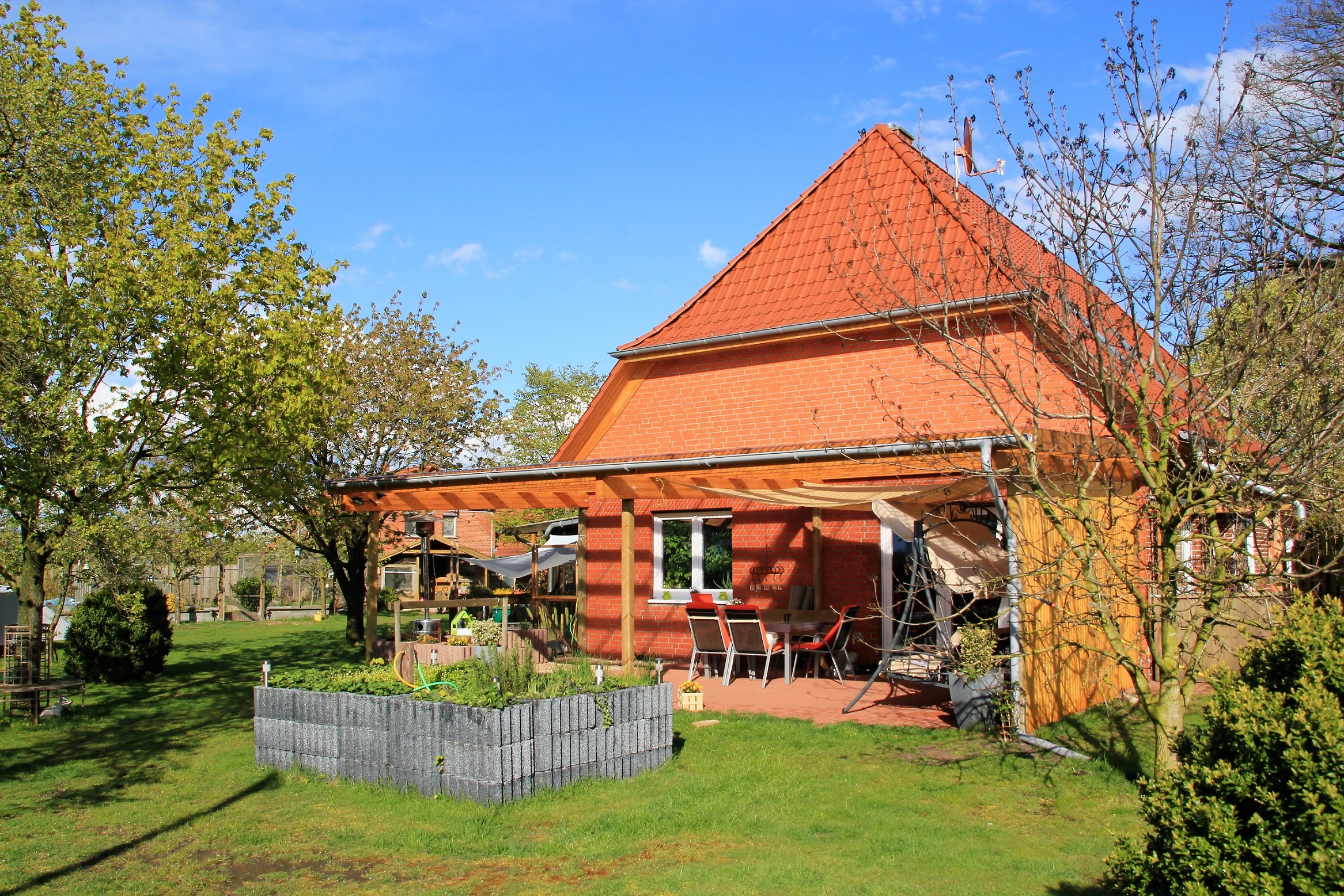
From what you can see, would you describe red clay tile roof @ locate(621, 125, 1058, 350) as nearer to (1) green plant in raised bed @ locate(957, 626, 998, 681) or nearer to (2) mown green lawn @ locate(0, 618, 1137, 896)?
(1) green plant in raised bed @ locate(957, 626, 998, 681)

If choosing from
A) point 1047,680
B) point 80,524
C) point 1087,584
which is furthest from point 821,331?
point 80,524

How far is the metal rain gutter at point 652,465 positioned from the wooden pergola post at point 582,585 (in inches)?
107

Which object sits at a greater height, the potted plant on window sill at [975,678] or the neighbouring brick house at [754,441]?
the neighbouring brick house at [754,441]

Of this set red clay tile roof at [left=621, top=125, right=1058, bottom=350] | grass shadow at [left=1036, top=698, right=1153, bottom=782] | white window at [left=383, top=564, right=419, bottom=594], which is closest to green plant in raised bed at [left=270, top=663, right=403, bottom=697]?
grass shadow at [left=1036, top=698, right=1153, bottom=782]

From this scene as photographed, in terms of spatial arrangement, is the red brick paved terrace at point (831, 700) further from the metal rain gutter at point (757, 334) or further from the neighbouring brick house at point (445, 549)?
the neighbouring brick house at point (445, 549)

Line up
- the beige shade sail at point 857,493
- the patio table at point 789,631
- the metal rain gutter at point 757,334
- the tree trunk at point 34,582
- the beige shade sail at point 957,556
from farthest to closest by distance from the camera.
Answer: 1. the metal rain gutter at point 757,334
2. the tree trunk at point 34,582
3. the patio table at point 789,631
4. the beige shade sail at point 857,493
5. the beige shade sail at point 957,556

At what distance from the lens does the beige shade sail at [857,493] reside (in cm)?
918

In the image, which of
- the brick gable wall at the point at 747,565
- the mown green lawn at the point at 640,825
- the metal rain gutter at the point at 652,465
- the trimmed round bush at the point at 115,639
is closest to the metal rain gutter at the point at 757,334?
the metal rain gutter at the point at 652,465

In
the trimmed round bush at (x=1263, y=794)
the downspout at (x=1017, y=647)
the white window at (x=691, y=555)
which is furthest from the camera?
the white window at (x=691, y=555)

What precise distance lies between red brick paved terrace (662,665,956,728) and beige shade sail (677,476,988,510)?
6.66 feet

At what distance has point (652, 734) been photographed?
7852mm

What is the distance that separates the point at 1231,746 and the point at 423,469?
1266 cm

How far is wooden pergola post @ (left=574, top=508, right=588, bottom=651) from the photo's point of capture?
14867 mm

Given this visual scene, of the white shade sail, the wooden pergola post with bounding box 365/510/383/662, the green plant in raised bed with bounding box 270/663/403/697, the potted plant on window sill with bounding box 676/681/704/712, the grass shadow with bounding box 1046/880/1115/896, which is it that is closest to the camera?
the grass shadow with bounding box 1046/880/1115/896
